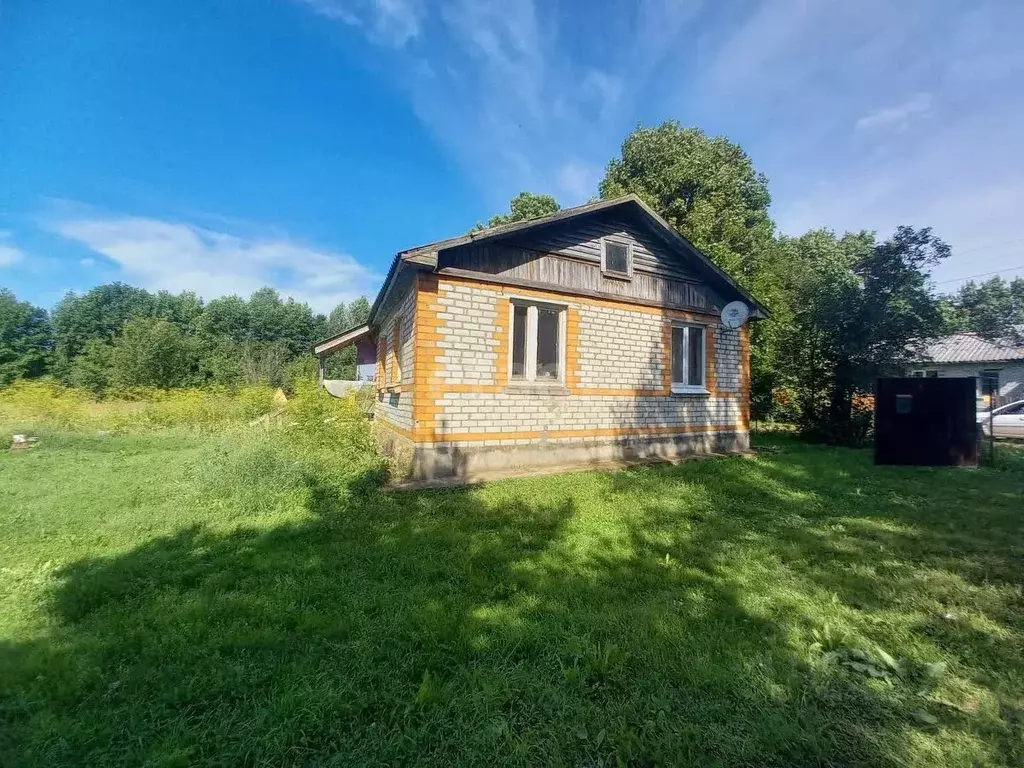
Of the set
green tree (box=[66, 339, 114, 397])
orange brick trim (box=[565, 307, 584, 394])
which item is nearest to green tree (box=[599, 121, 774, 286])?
orange brick trim (box=[565, 307, 584, 394])

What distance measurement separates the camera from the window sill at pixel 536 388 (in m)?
8.11

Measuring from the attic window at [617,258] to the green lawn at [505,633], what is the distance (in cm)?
541

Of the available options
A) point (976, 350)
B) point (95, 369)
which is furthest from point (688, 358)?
point (95, 369)

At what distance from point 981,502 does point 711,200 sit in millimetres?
17134

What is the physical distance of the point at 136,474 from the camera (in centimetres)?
746

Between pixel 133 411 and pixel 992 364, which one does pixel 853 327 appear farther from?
pixel 133 411

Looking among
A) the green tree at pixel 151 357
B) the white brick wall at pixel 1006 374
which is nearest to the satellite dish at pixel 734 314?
the white brick wall at pixel 1006 374

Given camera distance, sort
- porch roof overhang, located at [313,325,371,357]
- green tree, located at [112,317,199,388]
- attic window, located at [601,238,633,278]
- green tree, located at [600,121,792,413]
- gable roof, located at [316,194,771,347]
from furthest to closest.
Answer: green tree, located at [112,317,199,388]
green tree, located at [600,121,792,413]
porch roof overhang, located at [313,325,371,357]
attic window, located at [601,238,633,278]
gable roof, located at [316,194,771,347]

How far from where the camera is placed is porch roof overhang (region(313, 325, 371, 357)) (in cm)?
1468

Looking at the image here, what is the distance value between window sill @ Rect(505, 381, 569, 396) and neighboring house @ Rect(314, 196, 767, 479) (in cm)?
3

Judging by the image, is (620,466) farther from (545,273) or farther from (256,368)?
→ (256,368)

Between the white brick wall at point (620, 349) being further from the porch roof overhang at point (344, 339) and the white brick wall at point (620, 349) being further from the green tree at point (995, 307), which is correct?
the green tree at point (995, 307)

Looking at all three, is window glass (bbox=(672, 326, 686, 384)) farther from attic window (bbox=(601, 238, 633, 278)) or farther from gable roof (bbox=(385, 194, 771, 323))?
attic window (bbox=(601, 238, 633, 278))

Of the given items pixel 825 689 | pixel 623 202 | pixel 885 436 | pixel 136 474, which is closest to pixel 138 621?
pixel 825 689
